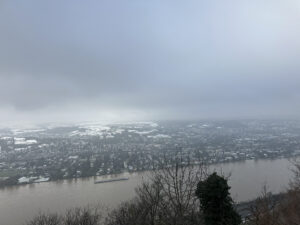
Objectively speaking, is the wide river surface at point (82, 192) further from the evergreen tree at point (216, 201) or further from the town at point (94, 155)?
the evergreen tree at point (216, 201)

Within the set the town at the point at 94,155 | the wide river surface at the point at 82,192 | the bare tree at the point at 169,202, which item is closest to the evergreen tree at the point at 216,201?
the bare tree at the point at 169,202

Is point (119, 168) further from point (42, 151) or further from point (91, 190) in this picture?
point (42, 151)

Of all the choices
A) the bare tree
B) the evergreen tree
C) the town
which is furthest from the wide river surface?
the evergreen tree

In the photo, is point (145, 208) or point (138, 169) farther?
point (138, 169)

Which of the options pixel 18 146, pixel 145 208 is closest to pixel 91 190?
pixel 145 208

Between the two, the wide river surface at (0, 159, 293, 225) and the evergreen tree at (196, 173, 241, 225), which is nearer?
the evergreen tree at (196, 173, 241, 225)

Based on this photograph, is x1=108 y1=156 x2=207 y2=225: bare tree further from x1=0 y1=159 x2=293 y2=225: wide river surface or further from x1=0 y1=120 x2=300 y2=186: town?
x1=0 y1=120 x2=300 y2=186: town
